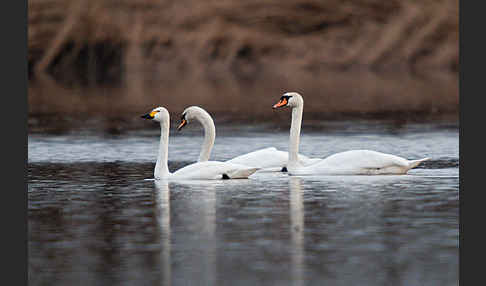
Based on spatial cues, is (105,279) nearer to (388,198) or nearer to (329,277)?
(329,277)

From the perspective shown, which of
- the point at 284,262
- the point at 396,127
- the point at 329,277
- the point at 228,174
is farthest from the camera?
the point at 396,127

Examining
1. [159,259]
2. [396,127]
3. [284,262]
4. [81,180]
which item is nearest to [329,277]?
[284,262]

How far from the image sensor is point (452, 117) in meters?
32.1

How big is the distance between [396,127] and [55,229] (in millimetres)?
16807

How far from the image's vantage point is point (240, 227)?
12180mm

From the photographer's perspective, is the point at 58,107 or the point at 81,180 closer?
the point at 81,180

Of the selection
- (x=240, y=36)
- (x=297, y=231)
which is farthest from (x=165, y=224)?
(x=240, y=36)

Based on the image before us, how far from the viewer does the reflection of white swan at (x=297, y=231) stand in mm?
9875

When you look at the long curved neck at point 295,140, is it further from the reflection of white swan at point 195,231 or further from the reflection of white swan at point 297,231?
the reflection of white swan at point 195,231

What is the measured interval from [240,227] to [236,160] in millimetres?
6130

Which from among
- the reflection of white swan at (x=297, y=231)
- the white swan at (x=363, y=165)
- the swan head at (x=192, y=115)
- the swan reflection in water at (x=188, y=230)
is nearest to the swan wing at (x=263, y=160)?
the swan head at (x=192, y=115)

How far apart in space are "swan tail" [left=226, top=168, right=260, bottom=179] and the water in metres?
0.15

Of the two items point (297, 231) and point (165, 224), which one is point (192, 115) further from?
point (297, 231)

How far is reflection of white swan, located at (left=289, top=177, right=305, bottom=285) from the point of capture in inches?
389
